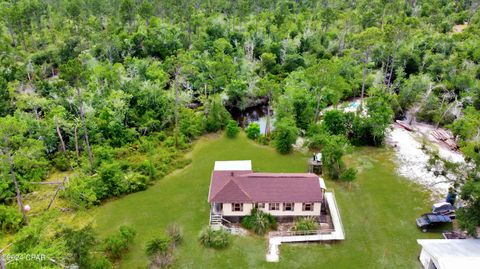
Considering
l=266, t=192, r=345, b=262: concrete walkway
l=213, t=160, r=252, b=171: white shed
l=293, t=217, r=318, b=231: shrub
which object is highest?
l=213, t=160, r=252, b=171: white shed

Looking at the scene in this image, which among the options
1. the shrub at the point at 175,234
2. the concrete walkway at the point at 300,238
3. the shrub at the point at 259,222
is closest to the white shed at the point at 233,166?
the shrub at the point at 259,222

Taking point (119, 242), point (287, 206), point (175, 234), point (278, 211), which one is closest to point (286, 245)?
point (278, 211)

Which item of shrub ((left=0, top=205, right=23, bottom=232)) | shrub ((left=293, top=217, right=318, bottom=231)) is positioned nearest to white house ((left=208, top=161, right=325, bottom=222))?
shrub ((left=293, top=217, right=318, bottom=231))

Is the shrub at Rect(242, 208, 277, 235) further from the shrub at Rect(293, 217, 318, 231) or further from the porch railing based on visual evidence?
A: the shrub at Rect(293, 217, 318, 231)

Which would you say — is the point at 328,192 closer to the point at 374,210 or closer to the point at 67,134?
the point at 374,210

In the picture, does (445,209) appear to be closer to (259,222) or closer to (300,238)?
(300,238)

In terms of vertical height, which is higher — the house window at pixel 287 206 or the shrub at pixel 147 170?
the shrub at pixel 147 170

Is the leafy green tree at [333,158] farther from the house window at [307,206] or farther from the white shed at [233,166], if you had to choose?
the white shed at [233,166]
